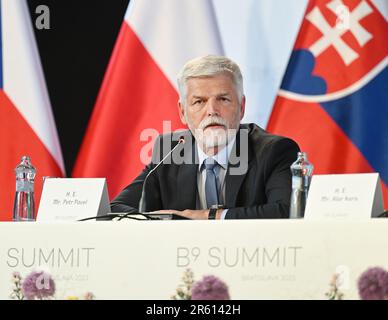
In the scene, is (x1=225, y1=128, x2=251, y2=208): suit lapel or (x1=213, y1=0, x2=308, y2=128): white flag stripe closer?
(x1=225, y1=128, x2=251, y2=208): suit lapel

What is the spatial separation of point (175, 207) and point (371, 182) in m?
1.23

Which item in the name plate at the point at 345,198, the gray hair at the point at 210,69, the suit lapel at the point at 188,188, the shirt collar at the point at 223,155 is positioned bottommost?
the name plate at the point at 345,198

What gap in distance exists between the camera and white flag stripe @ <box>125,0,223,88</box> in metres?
4.83

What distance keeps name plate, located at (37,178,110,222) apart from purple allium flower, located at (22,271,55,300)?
14.6 inches

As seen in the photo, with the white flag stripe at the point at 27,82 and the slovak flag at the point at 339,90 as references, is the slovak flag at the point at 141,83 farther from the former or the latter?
the slovak flag at the point at 339,90

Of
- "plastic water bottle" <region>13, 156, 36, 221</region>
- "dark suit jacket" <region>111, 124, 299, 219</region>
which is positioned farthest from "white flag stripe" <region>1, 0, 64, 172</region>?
"plastic water bottle" <region>13, 156, 36, 221</region>

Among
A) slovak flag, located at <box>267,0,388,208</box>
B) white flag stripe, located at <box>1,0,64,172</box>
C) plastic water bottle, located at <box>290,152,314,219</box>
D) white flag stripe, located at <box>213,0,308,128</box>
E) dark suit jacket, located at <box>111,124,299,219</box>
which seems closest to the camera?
plastic water bottle, located at <box>290,152,314,219</box>

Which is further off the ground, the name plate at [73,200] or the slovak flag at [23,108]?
the slovak flag at [23,108]

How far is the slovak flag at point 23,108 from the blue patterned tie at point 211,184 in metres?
1.61

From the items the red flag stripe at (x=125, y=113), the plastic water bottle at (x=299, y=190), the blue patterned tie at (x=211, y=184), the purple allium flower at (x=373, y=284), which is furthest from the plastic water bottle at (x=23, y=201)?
the red flag stripe at (x=125, y=113)

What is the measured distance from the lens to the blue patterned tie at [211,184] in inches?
139

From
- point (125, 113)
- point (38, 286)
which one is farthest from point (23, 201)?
point (125, 113)

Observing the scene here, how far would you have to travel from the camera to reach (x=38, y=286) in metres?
2.48

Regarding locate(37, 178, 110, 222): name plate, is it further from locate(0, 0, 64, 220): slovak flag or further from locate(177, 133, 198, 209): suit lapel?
locate(0, 0, 64, 220): slovak flag
